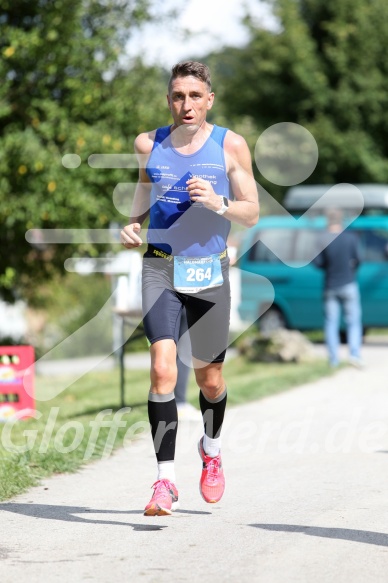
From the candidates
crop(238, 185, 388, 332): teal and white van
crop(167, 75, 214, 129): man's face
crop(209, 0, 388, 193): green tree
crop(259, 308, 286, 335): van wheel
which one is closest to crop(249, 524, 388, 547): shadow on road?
crop(167, 75, 214, 129): man's face

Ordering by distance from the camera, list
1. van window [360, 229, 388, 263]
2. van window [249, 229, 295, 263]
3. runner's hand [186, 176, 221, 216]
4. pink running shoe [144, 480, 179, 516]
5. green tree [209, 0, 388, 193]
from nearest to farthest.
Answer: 1. runner's hand [186, 176, 221, 216]
2. pink running shoe [144, 480, 179, 516]
3. van window [360, 229, 388, 263]
4. van window [249, 229, 295, 263]
5. green tree [209, 0, 388, 193]

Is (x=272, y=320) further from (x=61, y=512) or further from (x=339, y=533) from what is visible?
(x=339, y=533)

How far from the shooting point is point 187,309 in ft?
19.3

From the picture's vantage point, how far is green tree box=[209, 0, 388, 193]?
28672 mm

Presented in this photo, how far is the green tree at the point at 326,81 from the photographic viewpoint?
28672mm

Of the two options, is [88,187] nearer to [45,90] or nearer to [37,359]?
[45,90]

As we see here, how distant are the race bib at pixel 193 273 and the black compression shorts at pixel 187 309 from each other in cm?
4

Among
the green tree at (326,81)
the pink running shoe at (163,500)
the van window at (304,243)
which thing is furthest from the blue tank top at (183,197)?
the green tree at (326,81)

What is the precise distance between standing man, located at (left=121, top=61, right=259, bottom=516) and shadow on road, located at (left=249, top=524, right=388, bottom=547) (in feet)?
1.69

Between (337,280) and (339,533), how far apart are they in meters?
10.3

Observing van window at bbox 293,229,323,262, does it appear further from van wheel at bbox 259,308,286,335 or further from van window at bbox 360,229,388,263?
van wheel at bbox 259,308,286,335

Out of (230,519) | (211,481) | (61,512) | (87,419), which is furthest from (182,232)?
(87,419)

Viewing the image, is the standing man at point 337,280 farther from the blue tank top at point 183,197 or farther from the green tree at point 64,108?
the blue tank top at point 183,197

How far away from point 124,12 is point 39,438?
822cm
